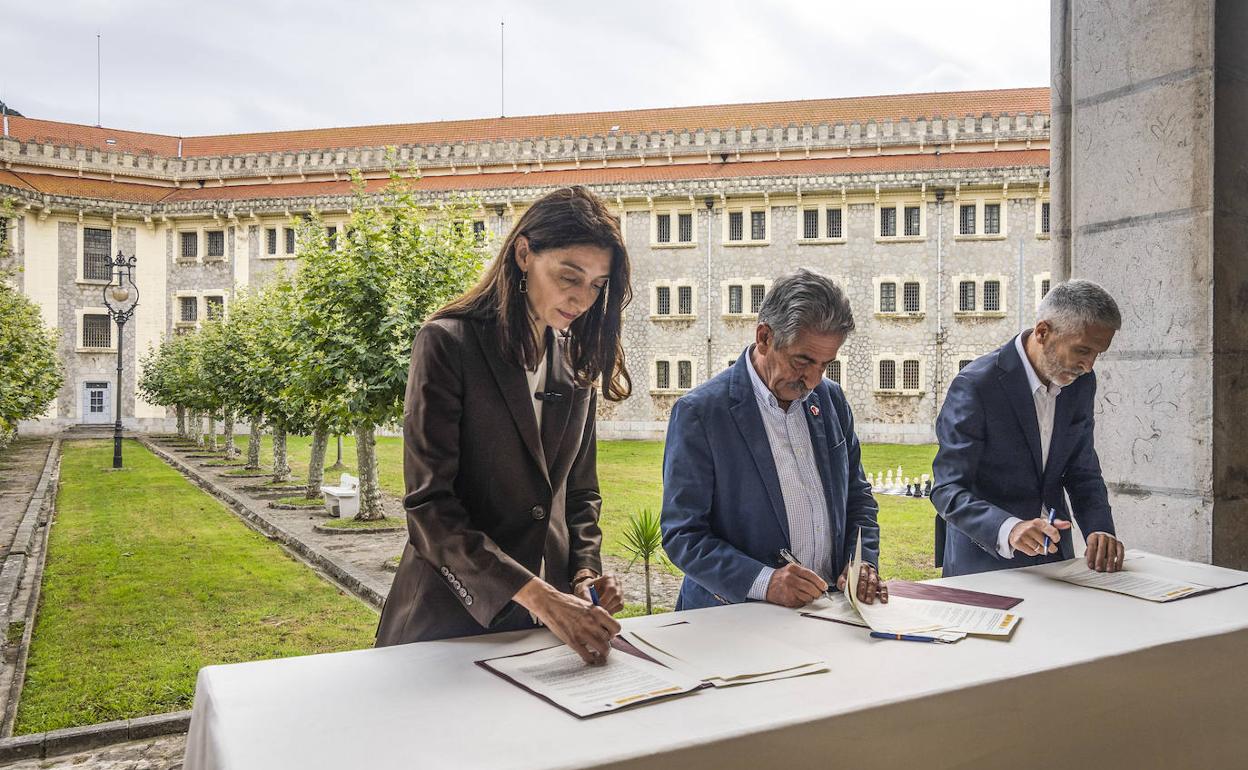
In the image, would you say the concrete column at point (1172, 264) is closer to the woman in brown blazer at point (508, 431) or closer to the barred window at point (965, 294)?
the woman in brown blazer at point (508, 431)

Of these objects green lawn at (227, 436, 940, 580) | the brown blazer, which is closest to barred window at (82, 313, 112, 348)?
green lawn at (227, 436, 940, 580)

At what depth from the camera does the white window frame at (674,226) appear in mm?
27344

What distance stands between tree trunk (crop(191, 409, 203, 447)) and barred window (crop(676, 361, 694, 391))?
44.5 ft

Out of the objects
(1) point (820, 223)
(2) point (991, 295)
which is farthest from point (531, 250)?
(2) point (991, 295)

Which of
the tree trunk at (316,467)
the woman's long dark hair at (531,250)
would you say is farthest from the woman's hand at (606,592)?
the tree trunk at (316,467)

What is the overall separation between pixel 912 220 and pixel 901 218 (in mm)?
329

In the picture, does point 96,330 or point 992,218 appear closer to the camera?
point 992,218

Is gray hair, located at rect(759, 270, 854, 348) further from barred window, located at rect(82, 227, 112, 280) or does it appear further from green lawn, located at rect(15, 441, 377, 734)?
barred window, located at rect(82, 227, 112, 280)

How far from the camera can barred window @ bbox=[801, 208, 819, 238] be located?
27.0 metres

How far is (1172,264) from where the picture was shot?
120 inches

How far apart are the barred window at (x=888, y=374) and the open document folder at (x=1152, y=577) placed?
25105 millimetres

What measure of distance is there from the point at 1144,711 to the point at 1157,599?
487mm

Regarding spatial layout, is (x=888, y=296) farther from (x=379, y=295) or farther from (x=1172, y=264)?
(x=1172, y=264)

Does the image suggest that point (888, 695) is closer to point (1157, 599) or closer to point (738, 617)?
point (738, 617)
